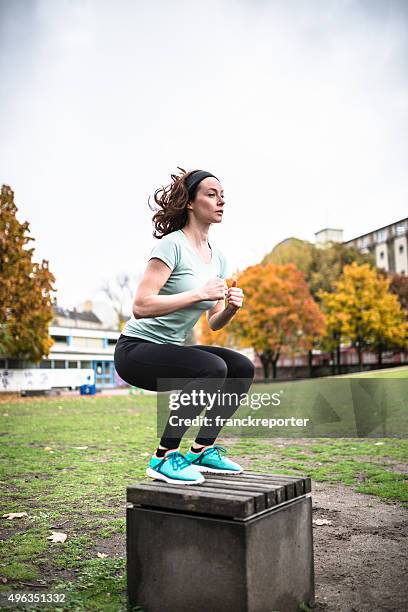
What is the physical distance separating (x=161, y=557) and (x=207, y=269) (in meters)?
1.61

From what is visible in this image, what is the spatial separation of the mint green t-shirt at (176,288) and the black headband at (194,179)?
0.91ft

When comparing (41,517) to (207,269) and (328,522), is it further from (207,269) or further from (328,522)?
(207,269)

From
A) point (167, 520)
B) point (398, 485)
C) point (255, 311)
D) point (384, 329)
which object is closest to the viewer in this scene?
point (167, 520)

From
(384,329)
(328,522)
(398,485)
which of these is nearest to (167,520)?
(328,522)

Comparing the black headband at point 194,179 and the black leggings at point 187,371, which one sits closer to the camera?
the black leggings at point 187,371

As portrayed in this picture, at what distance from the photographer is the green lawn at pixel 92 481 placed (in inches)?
137

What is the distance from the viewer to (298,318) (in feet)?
123

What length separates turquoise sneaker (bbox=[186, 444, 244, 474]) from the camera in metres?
3.38

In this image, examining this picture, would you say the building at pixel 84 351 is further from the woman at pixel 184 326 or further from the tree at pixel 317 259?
the woman at pixel 184 326

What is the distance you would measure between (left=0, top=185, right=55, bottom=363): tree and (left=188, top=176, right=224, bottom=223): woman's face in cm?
2599

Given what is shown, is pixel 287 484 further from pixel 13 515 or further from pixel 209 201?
pixel 13 515

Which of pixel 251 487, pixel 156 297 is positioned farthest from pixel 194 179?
pixel 251 487

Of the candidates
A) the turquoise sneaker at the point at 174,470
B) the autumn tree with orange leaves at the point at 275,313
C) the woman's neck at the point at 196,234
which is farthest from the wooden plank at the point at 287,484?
the autumn tree with orange leaves at the point at 275,313

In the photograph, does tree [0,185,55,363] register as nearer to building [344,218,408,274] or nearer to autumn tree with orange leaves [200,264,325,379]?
autumn tree with orange leaves [200,264,325,379]
